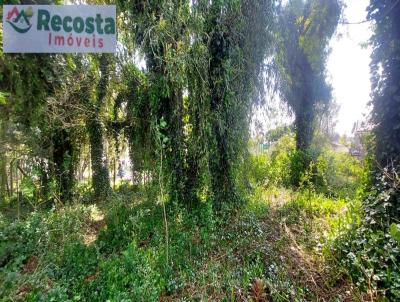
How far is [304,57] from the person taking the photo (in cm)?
668

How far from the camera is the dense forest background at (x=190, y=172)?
2354 millimetres

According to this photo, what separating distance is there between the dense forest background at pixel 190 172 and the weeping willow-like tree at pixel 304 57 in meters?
0.06

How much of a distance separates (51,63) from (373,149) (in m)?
5.06

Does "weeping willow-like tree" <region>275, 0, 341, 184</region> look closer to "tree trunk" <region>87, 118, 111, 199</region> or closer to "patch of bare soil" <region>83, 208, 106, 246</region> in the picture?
"patch of bare soil" <region>83, 208, 106, 246</region>

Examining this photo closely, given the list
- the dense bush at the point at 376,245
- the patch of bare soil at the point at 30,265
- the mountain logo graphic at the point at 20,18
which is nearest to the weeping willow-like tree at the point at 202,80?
the mountain logo graphic at the point at 20,18

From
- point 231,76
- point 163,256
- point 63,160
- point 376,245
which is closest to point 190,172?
point 163,256

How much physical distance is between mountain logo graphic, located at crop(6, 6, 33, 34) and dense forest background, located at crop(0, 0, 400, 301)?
0.17m

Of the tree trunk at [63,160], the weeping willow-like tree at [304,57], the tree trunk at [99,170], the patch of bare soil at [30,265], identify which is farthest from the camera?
the tree trunk at [99,170]

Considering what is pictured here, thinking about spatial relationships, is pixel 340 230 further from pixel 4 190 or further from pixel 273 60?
pixel 4 190

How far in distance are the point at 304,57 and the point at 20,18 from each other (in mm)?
6577

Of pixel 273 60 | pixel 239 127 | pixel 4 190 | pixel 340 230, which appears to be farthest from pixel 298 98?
pixel 4 190

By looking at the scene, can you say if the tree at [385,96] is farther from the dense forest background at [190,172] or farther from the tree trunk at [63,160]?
the tree trunk at [63,160]

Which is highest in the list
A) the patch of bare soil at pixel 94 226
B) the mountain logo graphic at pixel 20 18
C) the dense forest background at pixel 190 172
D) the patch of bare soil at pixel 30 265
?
the mountain logo graphic at pixel 20 18

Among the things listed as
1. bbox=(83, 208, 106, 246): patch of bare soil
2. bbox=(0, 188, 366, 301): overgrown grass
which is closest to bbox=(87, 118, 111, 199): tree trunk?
bbox=(83, 208, 106, 246): patch of bare soil
